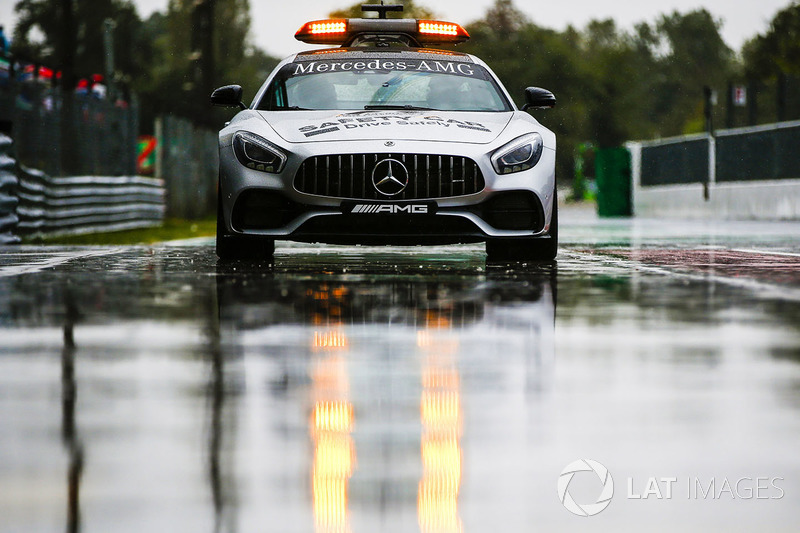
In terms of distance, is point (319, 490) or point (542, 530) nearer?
point (542, 530)

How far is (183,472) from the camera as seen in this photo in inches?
156

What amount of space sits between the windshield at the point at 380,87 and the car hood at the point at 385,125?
1.34 feet

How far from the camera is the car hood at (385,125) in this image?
11195mm

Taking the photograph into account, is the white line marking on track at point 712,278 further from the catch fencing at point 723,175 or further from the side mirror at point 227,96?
the catch fencing at point 723,175

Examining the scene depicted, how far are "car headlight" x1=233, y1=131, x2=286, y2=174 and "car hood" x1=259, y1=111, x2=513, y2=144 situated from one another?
5.9 inches

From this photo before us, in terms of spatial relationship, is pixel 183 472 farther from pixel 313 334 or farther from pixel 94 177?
pixel 94 177

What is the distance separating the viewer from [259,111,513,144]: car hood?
1120cm

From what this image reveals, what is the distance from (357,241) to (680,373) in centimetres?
570

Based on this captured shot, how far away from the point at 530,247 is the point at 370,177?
1.54 metres

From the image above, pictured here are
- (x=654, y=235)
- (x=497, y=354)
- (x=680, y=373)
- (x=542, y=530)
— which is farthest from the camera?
(x=654, y=235)

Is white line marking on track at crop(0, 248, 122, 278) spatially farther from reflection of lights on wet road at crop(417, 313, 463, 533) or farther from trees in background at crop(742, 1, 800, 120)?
trees in background at crop(742, 1, 800, 120)

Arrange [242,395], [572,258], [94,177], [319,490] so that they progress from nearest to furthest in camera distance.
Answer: [319,490]
[242,395]
[572,258]
[94,177]

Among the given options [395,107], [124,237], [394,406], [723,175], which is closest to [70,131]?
[124,237]

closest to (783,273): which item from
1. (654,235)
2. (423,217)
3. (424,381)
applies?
(423,217)
